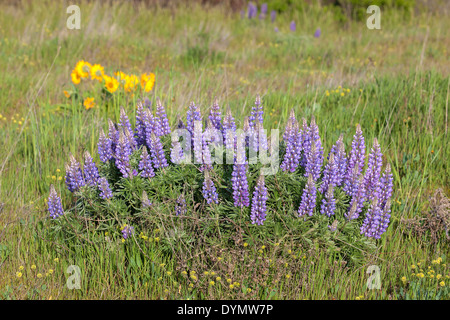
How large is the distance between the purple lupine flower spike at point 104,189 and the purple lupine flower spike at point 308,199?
3.74 ft

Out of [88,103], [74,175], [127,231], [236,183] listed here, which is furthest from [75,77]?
[236,183]

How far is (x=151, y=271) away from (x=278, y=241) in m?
0.79

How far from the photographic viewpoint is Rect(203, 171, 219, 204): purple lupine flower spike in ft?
8.82

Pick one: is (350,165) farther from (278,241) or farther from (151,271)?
(151,271)

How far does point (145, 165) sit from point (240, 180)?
572 mm

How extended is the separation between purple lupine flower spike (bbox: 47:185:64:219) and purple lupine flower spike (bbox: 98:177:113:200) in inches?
Result: 11.5

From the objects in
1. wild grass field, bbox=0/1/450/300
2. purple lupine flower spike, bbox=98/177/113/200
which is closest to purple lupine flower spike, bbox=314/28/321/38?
wild grass field, bbox=0/1/450/300

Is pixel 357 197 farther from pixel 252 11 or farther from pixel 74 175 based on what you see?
pixel 252 11

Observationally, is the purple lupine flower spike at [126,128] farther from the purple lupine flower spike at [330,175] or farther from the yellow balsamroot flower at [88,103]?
the yellow balsamroot flower at [88,103]

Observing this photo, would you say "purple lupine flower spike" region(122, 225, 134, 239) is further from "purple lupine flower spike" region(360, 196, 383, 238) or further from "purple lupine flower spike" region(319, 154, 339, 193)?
"purple lupine flower spike" region(360, 196, 383, 238)

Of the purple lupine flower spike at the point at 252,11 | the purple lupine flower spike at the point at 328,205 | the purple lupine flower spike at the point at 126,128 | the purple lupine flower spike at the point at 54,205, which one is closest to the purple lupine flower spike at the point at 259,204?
the purple lupine flower spike at the point at 328,205

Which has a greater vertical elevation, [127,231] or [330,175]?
[330,175]

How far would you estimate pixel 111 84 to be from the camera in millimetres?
4609
